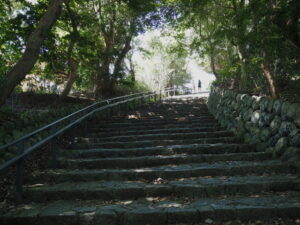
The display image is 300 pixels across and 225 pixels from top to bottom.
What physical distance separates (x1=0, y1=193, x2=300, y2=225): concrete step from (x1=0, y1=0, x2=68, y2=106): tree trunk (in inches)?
157

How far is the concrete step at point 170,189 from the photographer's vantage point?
156 inches

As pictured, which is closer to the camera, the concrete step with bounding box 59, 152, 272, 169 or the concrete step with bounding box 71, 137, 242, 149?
the concrete step with bounding box 59, 152, 272, 169

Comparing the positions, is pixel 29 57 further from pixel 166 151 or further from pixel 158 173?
pixel 158 173

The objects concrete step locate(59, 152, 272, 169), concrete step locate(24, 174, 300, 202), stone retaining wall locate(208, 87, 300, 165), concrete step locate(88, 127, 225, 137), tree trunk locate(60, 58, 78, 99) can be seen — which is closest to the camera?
concrete step locate(24, 174, 300, 202)

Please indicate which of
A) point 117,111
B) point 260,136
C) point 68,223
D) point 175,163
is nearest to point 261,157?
point 260,136

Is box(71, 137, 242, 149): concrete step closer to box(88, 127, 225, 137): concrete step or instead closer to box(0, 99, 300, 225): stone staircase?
box(0, 99, 300, 225): stone staircase

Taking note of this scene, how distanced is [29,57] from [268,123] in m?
6.03

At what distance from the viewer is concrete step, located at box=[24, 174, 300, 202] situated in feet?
13.0

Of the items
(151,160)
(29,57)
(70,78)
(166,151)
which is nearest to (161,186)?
(151,160)

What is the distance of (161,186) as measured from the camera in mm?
4082

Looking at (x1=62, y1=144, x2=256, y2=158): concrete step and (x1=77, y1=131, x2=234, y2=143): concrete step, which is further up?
(x1=77, y1=131, x2=234, y2=143): concrete step

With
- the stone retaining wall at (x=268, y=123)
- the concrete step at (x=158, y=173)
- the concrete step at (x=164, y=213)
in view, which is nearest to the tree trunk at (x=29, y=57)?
the concrete step at (x=158, y=173)

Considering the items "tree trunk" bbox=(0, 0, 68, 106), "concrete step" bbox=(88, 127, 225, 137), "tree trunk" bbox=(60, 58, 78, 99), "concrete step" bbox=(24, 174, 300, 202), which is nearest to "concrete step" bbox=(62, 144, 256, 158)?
"concrete step" bbox=(24, 174, 300, 202)

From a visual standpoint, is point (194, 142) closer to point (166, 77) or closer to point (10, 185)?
point (10, 185)
